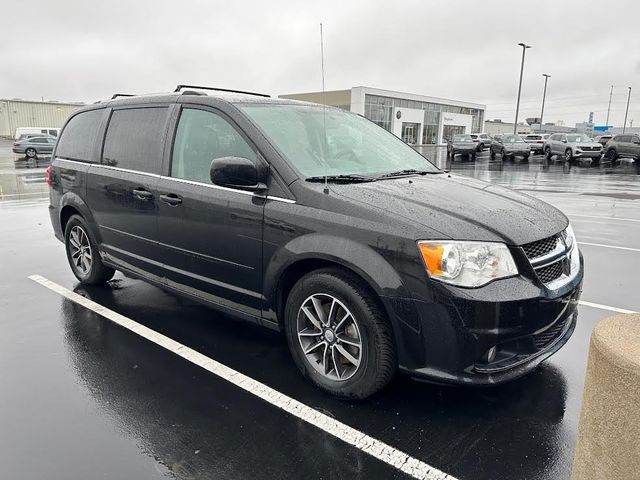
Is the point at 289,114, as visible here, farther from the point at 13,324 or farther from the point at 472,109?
the point at 472,109

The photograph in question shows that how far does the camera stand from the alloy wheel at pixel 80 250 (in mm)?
5305

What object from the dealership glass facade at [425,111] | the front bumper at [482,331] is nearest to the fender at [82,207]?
the front bumper at [482,331]

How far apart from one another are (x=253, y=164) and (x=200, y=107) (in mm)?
947

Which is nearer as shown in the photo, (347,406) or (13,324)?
(347,406)

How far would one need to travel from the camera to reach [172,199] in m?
3.91

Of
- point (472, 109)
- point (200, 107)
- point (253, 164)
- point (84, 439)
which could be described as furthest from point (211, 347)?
point (472, 109)

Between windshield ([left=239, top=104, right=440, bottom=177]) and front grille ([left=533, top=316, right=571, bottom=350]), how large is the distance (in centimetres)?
157

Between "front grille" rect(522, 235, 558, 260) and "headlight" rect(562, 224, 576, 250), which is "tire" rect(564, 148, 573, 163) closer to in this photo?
"headlight" rect(562, 224, 576, 250)

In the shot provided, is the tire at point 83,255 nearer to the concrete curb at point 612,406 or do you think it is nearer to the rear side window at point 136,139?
the rear side window at point 136,139

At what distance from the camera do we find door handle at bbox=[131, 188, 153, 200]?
4133 millimetres

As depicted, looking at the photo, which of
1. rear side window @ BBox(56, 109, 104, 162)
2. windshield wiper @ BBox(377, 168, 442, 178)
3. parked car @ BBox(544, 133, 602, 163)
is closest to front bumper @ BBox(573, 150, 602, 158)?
parked car @ BBox(544, 133, 602, 163)

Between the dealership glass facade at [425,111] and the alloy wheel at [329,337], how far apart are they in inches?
1988

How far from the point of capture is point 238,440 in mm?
2756

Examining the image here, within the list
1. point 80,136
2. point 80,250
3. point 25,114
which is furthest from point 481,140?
point 25,114
